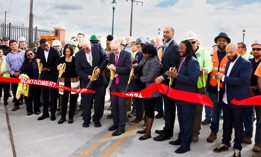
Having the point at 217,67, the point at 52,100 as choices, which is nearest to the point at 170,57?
the point at 217,67

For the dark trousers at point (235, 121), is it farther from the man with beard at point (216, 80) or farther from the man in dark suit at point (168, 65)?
the man in dark suit at point (168, 65)

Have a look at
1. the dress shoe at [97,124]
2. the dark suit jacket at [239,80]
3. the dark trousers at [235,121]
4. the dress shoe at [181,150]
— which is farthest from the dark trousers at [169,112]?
the dress shoe at [97,124]

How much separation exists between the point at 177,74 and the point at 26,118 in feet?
14.3

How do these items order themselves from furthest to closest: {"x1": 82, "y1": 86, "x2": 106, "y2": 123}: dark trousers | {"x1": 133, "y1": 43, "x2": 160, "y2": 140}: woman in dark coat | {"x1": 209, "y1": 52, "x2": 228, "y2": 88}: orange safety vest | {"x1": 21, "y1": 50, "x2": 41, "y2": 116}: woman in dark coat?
{"x1": 21, "y1": 50, "x2": 41, "y2": 116}: woman in dark coat, {"x1": 82, "y1": 86, "x2": 106, "y2": 123}: dark trousers, {"x1": 133, "y1": 43, "x2": 160, "y2": 140}: woman in dark coat, {"x1": 209, "y1": 52, "x2": 228, "y2": 88}: orange safety vest

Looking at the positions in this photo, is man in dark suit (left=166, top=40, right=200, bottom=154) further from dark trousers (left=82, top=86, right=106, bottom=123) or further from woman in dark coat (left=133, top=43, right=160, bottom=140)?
dark trousers (left=82, top=86, right=106, bottom=123)

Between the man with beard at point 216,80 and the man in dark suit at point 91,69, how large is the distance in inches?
98.2

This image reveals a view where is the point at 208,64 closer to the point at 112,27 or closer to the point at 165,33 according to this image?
the point at 165,33

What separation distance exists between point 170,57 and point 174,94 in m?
0.77

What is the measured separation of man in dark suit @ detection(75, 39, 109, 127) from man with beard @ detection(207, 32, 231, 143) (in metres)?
2.49

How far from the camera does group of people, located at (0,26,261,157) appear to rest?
4668 mm

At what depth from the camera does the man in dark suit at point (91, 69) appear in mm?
6430

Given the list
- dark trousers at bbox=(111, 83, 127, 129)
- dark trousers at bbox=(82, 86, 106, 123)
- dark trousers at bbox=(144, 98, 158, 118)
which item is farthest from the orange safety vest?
dark trousers at bbox=(82, 86, 106, 123)

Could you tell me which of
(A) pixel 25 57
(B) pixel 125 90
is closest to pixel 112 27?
(A) pixel 25 57

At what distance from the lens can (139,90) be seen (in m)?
5.96
